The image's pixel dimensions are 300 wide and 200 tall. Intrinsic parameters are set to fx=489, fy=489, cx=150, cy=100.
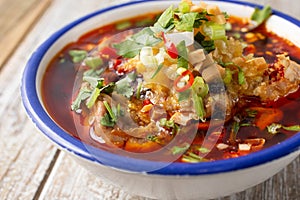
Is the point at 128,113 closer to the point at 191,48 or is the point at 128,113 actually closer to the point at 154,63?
the point at 154,63

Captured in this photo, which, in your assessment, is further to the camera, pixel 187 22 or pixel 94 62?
pixel 94 62

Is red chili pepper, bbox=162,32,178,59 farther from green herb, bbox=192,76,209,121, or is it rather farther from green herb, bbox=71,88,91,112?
green herb, bbox=71,88,91,112

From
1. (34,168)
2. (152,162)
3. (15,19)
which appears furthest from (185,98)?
(15,19)

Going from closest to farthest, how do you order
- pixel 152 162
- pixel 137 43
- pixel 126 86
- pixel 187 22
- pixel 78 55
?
pixel 152 162
pixel 187 22
pixel 126 86
pixel 137 43
pixel 78 55

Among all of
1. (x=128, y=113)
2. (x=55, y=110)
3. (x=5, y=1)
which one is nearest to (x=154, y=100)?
(x=128, y=113)

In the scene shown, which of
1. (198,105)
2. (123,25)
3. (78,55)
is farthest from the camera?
(123,25)

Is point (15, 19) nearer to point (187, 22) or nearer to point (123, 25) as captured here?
point (123, 25)

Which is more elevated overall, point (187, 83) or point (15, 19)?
point (187, 83)
